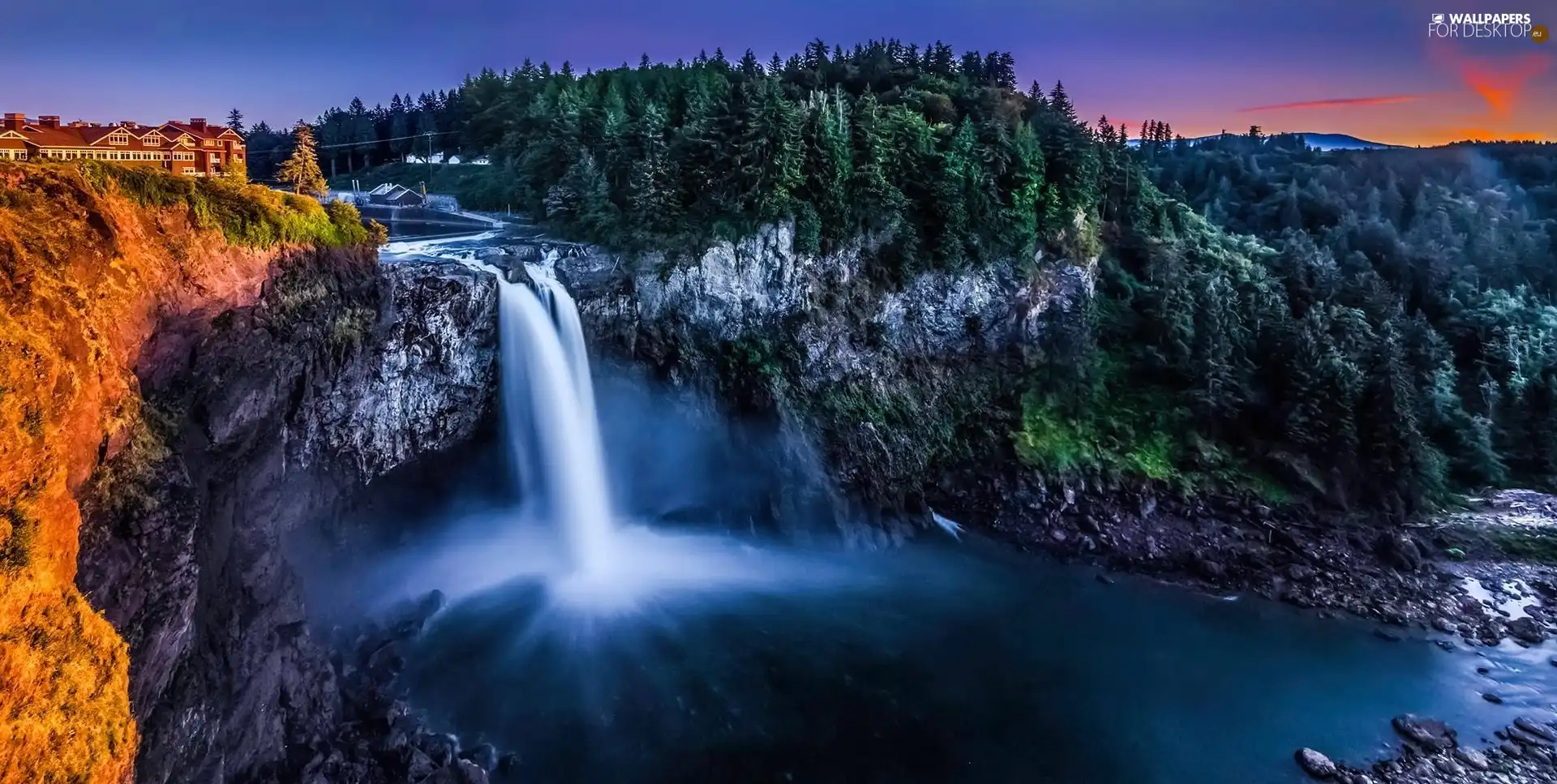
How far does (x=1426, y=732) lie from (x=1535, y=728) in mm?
3409

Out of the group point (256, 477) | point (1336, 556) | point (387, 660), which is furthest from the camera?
point (1336, 556)

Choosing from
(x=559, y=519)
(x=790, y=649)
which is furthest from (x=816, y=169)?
(x=790, y=649)

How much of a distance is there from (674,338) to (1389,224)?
48.1 meters

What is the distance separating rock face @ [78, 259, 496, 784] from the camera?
1376 centimetres

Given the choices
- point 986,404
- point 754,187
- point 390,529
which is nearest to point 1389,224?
point 986,404

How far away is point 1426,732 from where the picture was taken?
66.6 feet

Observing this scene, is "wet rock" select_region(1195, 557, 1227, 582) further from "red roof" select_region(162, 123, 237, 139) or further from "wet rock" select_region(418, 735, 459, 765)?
"red roof" select_region(162, 123, 237, 139)

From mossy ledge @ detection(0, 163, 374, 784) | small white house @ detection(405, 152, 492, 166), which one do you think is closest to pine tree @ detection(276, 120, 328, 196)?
mossy ledge @ detection(0, 163, 374, 784)

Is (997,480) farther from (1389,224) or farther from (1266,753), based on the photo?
(1389,224)

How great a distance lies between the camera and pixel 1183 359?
3622cm

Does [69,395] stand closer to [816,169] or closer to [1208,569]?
[816,169]

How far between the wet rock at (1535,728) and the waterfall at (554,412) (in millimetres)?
26969

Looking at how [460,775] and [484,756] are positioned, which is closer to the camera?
[460,775]

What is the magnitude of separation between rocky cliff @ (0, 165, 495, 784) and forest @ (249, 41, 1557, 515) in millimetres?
12649
